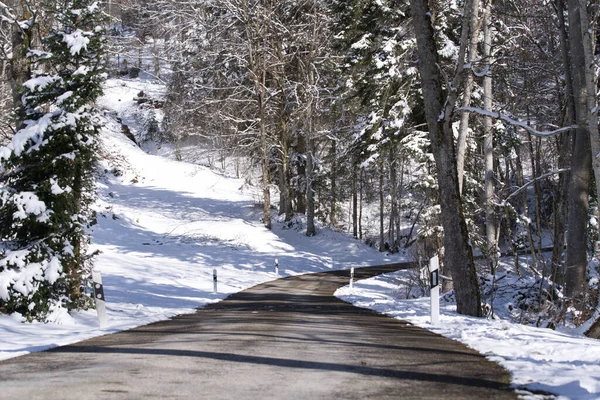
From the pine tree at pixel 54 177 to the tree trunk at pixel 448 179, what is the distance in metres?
6.76

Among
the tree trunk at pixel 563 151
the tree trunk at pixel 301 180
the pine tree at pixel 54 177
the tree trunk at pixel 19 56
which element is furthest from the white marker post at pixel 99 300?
the tree trunk at pixel 301 180

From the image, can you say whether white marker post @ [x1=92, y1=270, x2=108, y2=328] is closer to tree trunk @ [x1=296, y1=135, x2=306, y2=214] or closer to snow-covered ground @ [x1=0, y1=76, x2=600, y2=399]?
snow-covered ground @ [x1=0, y1=76, x2=600, y2=399]

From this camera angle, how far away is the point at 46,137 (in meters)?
11.4

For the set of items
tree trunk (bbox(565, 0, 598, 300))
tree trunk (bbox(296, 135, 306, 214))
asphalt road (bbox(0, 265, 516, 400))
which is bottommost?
asphalt road (bbox(0, 265, 516, 400))

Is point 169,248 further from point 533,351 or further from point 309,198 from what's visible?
point 533,351

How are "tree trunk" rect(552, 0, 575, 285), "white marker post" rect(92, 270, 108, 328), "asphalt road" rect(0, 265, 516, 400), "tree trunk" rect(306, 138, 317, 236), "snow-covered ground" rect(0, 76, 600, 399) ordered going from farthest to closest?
"tree trunk" rect(306, 138, 317, 236)
"tree trunk" rect(552, 0, 575, 285)
"white marker post" rect(92, 270, 108, 328)
"snow-covered ground" rect(0, 76, 600, 399)
"asphalt road" rect(0, 265, 516, 400)

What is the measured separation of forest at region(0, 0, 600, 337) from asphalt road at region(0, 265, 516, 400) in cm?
371

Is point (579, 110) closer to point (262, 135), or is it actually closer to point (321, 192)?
point (262, 135)

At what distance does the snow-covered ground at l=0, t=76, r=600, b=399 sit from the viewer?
639 cm

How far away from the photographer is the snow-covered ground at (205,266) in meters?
6.39

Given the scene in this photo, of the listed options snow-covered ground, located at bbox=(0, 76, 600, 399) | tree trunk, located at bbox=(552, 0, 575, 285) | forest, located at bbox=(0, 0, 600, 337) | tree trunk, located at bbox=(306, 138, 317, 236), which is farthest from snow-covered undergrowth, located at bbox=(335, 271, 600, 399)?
tree trunk, located at bbox=(306, 138, 317, 236)

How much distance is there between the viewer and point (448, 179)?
11.5 m

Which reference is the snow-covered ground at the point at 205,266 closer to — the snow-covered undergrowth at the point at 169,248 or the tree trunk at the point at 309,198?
the snow-covered undergrowth at the point at 169,248

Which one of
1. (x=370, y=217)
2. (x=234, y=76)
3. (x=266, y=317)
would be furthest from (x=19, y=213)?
(x=370, y=217)
